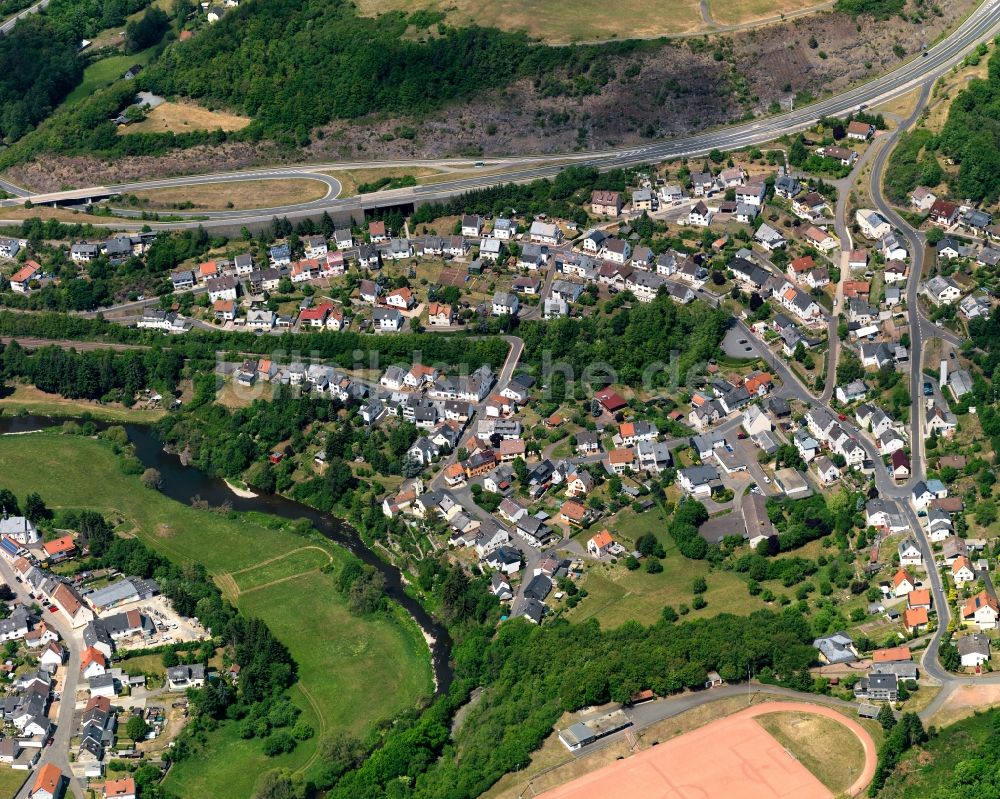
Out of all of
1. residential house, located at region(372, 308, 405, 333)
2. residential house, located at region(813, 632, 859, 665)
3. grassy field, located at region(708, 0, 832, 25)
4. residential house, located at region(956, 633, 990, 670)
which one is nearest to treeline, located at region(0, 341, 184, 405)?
residential house, located at region(372, 308, 405, 333)

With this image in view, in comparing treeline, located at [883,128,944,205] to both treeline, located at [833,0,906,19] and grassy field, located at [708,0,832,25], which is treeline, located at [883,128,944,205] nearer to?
treeline, located at [833,0,906,19]

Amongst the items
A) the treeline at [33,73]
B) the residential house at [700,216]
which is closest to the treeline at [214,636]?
the residential house at [700,216]

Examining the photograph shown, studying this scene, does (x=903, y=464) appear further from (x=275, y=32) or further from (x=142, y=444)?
(x=275, y=32)

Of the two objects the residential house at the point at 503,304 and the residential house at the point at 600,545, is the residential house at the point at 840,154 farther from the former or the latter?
the residential house at the point at 600,545

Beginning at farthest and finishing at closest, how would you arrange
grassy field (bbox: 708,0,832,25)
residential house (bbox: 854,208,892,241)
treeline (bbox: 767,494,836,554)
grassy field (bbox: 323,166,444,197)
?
grassy field (bbox: 708,0,832,25)
grassy field (bbox: 323,166,444,197)
residential house (bbox: 854,208,892,241)
treeline (bbox: 767,494,836,554)

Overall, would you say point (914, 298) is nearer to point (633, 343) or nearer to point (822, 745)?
point (633, 343)

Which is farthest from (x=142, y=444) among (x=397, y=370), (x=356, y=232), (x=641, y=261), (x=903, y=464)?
(x=903, y=464)
